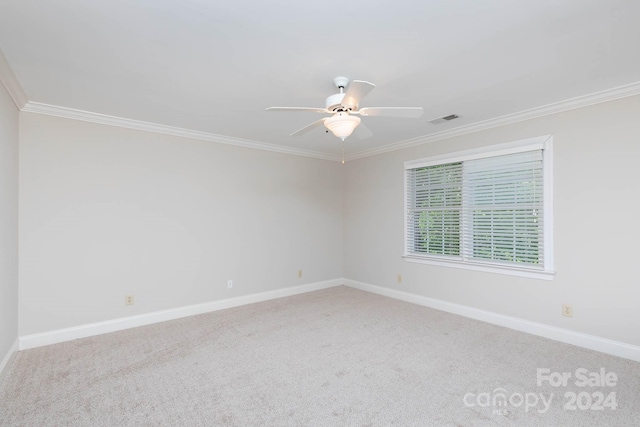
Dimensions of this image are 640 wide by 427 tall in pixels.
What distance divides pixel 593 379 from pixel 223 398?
2739mm

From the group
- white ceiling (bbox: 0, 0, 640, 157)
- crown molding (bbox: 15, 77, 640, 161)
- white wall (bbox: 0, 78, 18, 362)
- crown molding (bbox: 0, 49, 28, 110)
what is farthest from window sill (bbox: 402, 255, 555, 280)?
crown molding (bbox: 0, 49, 28, 110)

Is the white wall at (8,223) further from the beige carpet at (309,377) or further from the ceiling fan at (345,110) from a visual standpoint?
the ceiling fan at (345,110)

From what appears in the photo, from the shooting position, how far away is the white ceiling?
172 centimetres

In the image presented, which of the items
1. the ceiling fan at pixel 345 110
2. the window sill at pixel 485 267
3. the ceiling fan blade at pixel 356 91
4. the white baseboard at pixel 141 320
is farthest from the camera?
the window sill at pixel 485 267

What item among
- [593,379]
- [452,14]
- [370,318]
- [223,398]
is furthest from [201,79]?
[593,379]

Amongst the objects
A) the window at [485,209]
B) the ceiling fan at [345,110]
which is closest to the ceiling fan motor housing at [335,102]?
the ceiling fan at [345,110]

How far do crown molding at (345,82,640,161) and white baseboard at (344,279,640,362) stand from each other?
7.05 ft

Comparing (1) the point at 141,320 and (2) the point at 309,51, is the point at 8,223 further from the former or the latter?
(2) the point at 309,51

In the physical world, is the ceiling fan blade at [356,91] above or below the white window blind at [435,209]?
above

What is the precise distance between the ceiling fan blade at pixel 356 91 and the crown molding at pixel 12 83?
2.29 meters

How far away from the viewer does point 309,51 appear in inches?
83.2

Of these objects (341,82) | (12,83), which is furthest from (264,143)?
(12,83)

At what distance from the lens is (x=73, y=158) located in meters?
3.29

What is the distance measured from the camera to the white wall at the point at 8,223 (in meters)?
2.49
